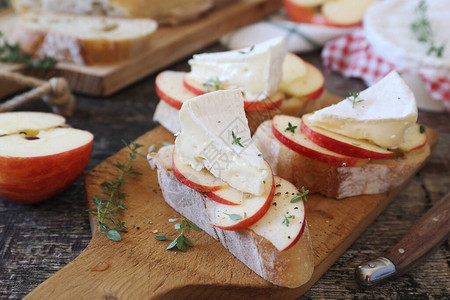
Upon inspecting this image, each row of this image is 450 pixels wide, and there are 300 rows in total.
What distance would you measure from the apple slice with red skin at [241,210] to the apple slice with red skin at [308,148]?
14.7 inches

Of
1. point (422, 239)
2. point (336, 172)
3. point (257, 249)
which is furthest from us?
point (336, 172)

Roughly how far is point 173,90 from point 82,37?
3.80 ft

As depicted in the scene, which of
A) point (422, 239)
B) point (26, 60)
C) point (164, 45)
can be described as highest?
point (26, 60)

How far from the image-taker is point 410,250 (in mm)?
2295

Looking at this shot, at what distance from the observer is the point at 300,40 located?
14.9 feet

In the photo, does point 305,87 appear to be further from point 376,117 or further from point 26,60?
point 26,60

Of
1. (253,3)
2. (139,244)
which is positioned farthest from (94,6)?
(139,244)

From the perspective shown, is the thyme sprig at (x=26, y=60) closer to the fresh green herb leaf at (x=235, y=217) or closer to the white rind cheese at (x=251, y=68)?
the white rind cheese at (x=251, y=68)

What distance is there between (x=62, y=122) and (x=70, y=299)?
1151 millimetres

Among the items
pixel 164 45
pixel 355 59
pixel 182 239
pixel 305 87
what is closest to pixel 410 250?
pixel 182 239

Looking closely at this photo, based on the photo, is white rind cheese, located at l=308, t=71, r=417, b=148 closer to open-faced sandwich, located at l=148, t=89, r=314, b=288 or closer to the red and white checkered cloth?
open-faced sandwich, located at l=148, t=89, r=314, b=288

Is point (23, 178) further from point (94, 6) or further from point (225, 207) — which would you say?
point (94, 6)

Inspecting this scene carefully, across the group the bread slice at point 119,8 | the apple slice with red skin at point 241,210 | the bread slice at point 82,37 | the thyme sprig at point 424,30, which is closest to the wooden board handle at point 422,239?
the apple slice with red skin at point 241,210

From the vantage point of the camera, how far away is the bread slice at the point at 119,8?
4.27 m
